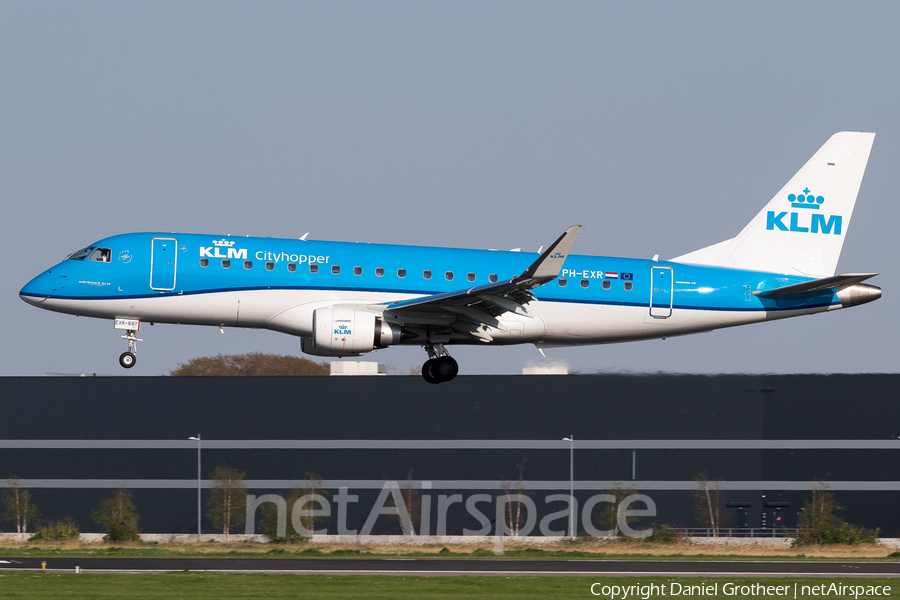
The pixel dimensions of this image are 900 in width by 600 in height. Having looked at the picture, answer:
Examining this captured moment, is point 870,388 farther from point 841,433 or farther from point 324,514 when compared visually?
point 324,514

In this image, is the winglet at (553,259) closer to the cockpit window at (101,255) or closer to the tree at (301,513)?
the cockpit window at (101,255)

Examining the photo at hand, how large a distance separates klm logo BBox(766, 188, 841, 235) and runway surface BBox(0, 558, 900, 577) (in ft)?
41.0

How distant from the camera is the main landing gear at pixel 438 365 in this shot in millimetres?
35375

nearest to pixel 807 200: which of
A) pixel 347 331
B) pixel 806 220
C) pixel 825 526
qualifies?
pixel 806 220

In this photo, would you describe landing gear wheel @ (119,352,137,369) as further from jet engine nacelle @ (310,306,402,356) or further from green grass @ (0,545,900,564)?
green grass @ (0,545,900,564)

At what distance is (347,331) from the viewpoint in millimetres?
32531

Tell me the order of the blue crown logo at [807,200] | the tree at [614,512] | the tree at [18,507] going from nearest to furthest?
the blue crown logo at [807,200], the tree at [614,512], the tree at [18,507]

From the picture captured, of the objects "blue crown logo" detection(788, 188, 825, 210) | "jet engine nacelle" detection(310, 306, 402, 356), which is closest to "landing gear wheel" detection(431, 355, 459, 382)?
"jet engine nacelle" detection(310, 306, 402, 356)

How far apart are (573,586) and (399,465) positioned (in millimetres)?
31809

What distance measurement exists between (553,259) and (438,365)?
21.8 ft

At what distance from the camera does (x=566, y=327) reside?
3500 cm

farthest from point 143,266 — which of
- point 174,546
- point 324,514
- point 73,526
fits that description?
point 73,526

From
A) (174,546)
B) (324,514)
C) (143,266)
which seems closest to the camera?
(143,266)

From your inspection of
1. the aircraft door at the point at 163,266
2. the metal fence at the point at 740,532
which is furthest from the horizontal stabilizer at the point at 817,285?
the metal fence at the point at 740,532
